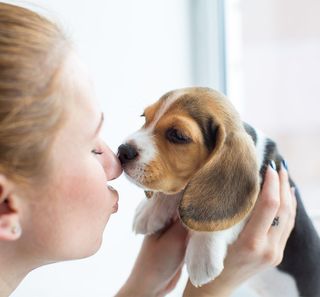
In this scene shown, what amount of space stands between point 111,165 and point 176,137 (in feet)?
0.52

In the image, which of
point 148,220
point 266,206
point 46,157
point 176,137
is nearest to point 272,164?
point 266,206

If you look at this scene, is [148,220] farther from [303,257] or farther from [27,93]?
[27,93]

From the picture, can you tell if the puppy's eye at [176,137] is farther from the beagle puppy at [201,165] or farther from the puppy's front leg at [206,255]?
the puppy's front leg at [206,255]

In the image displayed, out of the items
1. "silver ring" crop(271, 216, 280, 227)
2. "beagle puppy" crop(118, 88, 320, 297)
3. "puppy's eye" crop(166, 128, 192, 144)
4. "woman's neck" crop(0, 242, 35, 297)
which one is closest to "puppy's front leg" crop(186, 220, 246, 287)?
"beagle puppy" crop(118, 88, 320, 297)

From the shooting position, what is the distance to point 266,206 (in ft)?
3.66

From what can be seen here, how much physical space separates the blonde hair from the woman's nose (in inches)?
6.6

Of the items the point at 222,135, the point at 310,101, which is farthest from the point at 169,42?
the point at 222,135

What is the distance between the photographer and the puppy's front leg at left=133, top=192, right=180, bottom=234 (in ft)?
4.17

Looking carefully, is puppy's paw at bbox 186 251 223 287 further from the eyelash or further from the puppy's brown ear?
the eyelash

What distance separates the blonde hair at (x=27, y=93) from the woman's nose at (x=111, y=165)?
167 mm

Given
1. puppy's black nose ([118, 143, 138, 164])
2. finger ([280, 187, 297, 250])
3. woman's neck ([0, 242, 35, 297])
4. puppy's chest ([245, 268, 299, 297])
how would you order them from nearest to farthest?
woman's neck ([0, 242, 35, 297])
puppy's black nose ([118, 143, 138, 164])
finger ([280, 187, 297, 250])
puppy's chest ([245, 268, 299, 297])

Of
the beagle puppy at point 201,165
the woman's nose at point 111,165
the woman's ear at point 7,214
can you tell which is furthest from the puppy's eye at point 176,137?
the woman's ear at point 7,214

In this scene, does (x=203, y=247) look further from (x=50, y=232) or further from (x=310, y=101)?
(x=310, y=101)

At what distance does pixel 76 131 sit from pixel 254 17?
1.19 m
